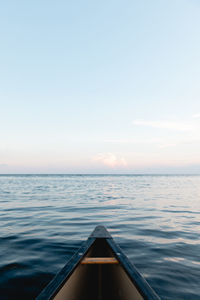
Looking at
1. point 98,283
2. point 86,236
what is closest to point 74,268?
point 98,283

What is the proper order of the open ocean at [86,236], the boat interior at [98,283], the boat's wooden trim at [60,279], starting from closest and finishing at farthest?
the boat's wooden trim at [60,279] → the boat interior at [98,283] → the open ocean at [86,236]

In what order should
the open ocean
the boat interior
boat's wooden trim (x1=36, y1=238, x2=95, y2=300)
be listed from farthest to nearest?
the open ocean → the boat interior → boat's wooden trim (x1=36, y1=238, x2=95, y2=300)

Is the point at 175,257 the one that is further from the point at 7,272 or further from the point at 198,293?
the point at 7,272

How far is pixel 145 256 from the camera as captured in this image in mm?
5246

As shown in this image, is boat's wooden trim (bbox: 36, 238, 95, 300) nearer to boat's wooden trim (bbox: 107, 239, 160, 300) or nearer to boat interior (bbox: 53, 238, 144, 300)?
boat interior (bbox: 53, 238, 144, 300)

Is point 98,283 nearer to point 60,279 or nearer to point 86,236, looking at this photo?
point 60,279

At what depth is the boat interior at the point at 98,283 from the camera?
3039 mm

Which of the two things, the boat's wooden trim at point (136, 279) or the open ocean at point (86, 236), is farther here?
the open ocean at point (86, 236)

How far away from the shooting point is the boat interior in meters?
3.04

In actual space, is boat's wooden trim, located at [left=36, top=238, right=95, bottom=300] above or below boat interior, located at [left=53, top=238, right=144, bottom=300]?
above

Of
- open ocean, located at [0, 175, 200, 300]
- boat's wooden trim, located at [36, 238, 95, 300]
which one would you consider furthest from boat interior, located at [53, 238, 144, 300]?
open ocean, located at [0, 175, 200, 300]

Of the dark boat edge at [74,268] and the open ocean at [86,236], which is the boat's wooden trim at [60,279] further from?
the open ocean at [86,236]

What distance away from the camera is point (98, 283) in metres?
3.58

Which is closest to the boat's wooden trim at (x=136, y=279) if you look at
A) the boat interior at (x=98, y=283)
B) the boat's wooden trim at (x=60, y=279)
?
the boat interior at (x=98, y=283)
